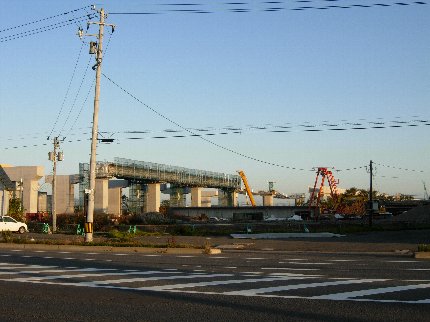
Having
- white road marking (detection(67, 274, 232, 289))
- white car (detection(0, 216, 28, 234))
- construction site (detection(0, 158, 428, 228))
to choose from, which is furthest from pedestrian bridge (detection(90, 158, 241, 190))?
white road marking (detection(67, 274, 232, 289))

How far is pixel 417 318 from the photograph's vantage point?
9.34 metres

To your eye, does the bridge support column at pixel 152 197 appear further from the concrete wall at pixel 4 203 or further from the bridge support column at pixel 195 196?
the concrete wall at pixel 4 203

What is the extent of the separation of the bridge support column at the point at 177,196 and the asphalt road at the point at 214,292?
254 feet

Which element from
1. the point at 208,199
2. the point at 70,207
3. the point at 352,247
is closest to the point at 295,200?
the point at 208,199

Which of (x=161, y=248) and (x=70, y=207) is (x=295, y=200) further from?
(x=161, y=248)

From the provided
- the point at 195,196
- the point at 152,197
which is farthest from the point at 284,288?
the point at 195,196

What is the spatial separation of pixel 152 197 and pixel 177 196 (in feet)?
54.5

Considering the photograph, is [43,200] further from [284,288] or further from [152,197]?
[284,288]

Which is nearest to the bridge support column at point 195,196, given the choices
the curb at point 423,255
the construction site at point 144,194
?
the construction site at point 144,194

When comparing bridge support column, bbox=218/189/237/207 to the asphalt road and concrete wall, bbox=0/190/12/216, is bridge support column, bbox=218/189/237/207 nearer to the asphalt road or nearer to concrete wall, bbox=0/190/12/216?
concrete wall, bbox=0/190/12/216

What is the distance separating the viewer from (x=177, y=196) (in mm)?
97875

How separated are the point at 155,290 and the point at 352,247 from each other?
18646 mm

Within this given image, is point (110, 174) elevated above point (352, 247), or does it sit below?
above

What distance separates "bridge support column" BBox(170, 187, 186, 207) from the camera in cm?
9638
